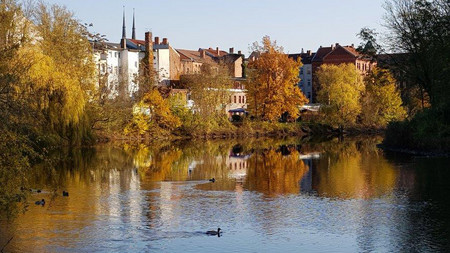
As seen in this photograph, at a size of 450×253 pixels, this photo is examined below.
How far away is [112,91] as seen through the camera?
69.2m

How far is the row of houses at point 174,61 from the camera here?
83.0 metres

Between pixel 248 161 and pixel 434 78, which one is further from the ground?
pixel 434 78

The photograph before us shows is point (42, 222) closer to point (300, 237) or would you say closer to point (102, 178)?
point (300, 237)

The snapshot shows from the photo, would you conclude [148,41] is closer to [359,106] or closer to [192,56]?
[192,56]

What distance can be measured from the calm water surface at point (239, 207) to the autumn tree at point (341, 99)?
45.9m

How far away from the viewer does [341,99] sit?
298ft

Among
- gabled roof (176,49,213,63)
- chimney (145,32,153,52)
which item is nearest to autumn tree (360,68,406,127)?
chimney (145,32,153,52)

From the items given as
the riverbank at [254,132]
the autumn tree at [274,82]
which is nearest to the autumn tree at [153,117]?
the riverbank at [254,132]

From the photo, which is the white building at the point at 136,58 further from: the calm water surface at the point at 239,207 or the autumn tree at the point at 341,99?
the calm water surface at the point at 239,207

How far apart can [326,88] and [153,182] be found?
66.8 metres

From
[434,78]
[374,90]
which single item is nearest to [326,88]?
[374,90]

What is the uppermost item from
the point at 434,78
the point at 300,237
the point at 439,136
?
the point at 434,78

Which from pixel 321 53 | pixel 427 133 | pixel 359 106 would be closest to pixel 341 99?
pixel 359 106

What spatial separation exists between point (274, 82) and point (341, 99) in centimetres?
1253
